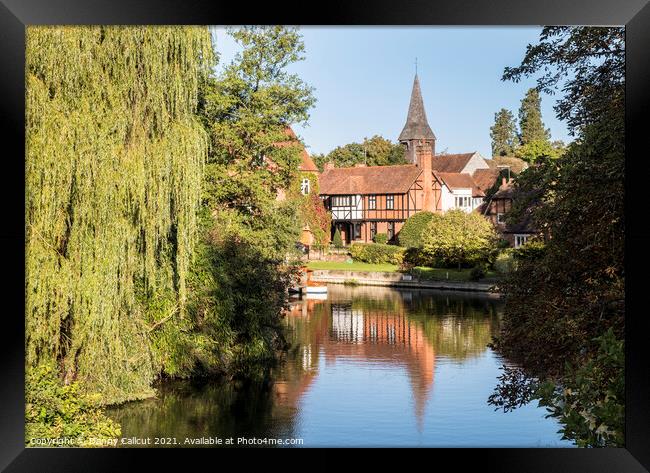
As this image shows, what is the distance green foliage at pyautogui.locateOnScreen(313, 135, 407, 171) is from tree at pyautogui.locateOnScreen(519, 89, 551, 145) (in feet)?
17.1

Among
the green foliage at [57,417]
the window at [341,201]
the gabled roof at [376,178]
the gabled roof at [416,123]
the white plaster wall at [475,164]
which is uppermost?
the gabled roof at [416,123]

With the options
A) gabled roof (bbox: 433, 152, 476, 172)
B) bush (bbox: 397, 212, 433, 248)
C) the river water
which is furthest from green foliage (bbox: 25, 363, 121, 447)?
gabled roof (bbox: 433, 152, 476, 172)

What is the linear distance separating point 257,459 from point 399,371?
29.8 ft

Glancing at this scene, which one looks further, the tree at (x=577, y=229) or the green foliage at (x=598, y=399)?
the tree at (x=577, y=229)

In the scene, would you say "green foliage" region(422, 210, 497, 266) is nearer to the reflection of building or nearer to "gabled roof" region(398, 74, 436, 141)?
"gabled roof" region(398, 74, 436, 141)

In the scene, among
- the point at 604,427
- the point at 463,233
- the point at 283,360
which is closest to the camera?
the point at 604,427

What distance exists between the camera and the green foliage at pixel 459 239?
1080 inches

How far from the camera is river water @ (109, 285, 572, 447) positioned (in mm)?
9320

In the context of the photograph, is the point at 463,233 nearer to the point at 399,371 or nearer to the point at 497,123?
the point at 497,123

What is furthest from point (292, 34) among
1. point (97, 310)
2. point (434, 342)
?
point (97, 310)

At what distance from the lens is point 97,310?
7633 mm

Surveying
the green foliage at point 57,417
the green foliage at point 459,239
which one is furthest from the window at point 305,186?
the green foliage at point 57,417
